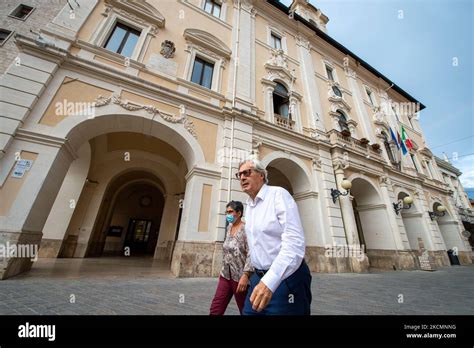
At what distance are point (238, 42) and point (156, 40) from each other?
4182 millimetres

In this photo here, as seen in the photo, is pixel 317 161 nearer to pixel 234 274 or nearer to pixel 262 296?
pixel 234 274

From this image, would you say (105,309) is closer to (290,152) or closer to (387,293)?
(387,293)

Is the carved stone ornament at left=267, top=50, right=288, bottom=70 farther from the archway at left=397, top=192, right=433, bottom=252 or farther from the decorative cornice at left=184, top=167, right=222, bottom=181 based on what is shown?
the archway at left=397, top=192, right=433, bottom=252

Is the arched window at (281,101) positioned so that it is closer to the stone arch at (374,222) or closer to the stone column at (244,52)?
the stone column at (244,52)

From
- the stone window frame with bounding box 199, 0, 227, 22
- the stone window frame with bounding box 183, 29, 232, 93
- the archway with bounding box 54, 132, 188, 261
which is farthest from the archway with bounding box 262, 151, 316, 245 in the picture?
the stone window frame with bounding box 199, 0, 227, 22

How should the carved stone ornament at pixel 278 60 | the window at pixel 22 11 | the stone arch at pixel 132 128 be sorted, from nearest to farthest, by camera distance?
the stone arch at pixel 132 128, the window at pixel 22 11, the carved stone ornament at pixel 278 60

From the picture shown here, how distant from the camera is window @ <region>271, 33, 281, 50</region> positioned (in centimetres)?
1159

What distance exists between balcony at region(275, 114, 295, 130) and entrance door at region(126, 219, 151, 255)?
13332 mm

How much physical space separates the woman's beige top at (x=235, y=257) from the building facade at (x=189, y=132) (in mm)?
3601

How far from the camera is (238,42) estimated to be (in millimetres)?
9570

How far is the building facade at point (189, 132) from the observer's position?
4.84 m

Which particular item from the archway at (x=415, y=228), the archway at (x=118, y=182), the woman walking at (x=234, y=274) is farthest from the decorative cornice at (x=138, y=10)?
the archway at (x=415, y=228)

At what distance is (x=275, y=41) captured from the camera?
11953 millimetres

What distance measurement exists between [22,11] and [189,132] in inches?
364
